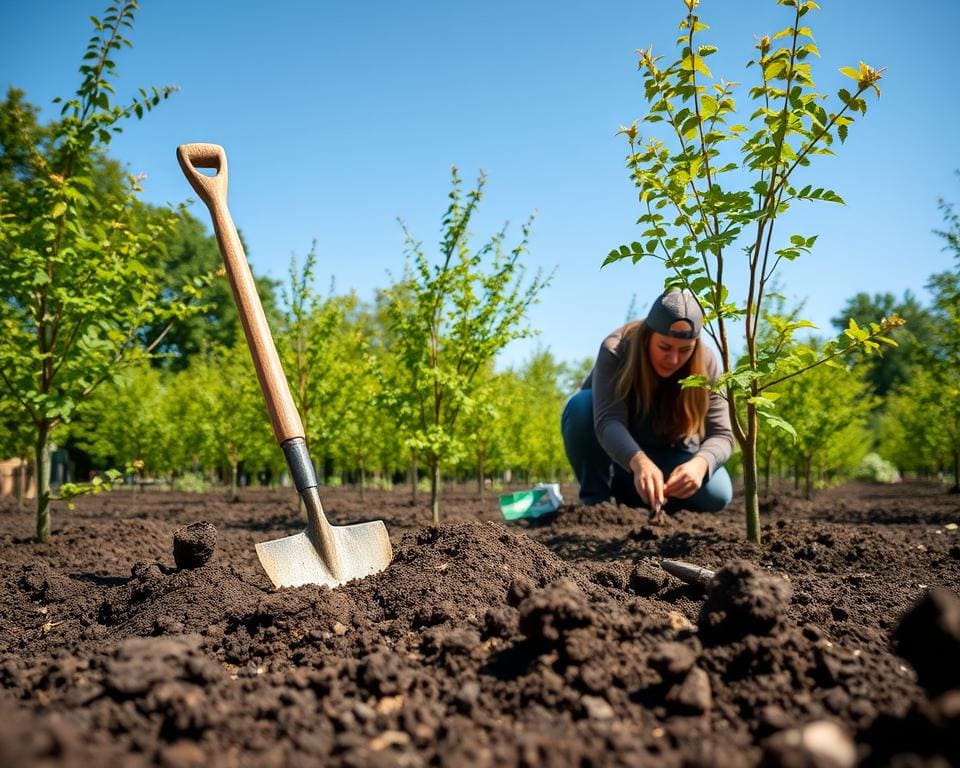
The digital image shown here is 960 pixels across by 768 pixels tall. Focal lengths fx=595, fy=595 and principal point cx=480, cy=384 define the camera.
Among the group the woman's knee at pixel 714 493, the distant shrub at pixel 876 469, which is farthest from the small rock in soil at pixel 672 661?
the distant shrub at pixel 876 469

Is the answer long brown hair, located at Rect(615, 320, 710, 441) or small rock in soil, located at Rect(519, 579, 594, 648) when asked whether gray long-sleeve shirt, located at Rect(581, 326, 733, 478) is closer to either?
long brown hair, located at Rect(615, 320, 710, 441)

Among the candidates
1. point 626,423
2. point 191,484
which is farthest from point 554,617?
point 191,484

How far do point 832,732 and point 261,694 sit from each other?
4.12ft

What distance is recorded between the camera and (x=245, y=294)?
3.09 meters

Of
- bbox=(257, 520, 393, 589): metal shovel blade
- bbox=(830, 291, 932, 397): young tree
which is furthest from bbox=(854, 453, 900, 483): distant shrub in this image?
bbox=(257, 520, 393, 589): metal shovel blade

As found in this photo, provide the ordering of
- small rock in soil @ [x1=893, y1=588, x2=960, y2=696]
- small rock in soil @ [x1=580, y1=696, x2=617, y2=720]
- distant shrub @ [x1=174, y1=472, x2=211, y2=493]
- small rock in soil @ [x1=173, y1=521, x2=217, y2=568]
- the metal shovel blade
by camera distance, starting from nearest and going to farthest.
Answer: small rock in soil @ [x1=893, y1=588, x2=960, y2=696] < small rock in soil @ [x1=580, y1=696, x2=617, y2=720] < the metal shovel blade < small rock in soil @ [x1=173, y1=521, x2=217, y2=568] < distant shrub @ [x1=174, y1=472, x2=211, y2=493]

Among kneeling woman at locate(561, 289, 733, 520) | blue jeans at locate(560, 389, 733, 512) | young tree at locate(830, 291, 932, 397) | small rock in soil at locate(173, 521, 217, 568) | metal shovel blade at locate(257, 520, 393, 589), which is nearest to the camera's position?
metal shovel blade at locate(257, 520, 393, 589)

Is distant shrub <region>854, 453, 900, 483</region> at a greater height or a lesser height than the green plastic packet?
lesser

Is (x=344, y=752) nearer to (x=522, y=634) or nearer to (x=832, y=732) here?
(x=522, y=634)

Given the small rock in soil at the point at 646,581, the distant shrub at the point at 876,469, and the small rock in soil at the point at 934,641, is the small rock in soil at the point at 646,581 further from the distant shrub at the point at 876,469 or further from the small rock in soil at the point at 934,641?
the distant shrub at the point at 876,469

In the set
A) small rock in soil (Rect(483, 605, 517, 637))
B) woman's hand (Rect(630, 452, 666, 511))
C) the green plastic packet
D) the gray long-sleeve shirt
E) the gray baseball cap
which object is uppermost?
the gray baseball cap

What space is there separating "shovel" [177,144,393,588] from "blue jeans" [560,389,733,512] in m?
3.14

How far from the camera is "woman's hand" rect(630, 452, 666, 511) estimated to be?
3604 mm

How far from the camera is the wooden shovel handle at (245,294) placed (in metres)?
2.96
